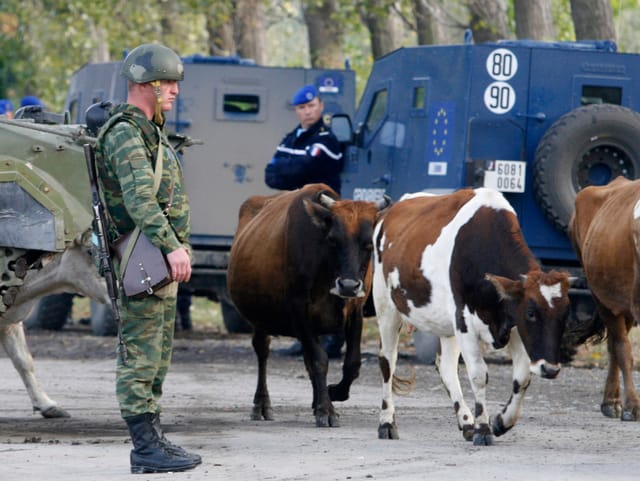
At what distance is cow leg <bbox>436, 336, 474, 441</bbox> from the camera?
10.2 m

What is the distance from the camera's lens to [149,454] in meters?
8.79

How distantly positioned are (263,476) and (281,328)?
3.95 m

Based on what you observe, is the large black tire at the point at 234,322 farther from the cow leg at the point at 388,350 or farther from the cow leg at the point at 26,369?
the cow leg at the point at 388,350

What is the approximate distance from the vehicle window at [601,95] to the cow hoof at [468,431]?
623 centimetres

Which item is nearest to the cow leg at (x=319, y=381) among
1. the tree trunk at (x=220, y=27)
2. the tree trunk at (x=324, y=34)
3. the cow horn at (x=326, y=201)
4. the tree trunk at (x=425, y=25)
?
the cow horn at (x=326, y=201)

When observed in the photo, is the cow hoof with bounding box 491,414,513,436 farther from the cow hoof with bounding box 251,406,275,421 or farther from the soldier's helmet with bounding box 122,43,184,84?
the soldier's helmet with bounding box 122,43,184,84

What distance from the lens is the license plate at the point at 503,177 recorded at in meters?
15.3

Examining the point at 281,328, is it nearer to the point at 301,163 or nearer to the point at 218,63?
the point at 301,163

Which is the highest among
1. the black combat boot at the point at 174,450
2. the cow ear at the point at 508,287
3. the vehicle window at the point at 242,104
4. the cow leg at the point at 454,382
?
the vehicle window at the point at 242,104

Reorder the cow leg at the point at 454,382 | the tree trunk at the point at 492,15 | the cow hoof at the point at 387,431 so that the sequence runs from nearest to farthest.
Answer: the cow leg at the point at 454,382 → the cow hoof at the point at 387,431 → the tree trunk at the point at 492,15

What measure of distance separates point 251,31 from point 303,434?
66.4 ft

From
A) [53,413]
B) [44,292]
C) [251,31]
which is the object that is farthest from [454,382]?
[251,31]

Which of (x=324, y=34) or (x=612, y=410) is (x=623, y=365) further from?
(x=324, y=34)

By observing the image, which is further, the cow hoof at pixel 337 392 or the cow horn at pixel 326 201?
the cow hoof at pixel 337 392
